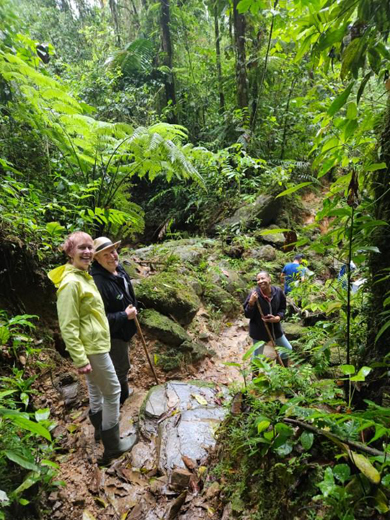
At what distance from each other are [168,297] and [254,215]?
190 inches

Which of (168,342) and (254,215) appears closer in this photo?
(168,342)

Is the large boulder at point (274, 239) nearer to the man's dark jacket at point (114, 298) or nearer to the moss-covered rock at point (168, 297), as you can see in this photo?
the moss-covered rock at point (168, 297)

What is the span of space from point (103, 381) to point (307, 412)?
2.00 metres

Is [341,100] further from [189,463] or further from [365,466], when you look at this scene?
[189,463]

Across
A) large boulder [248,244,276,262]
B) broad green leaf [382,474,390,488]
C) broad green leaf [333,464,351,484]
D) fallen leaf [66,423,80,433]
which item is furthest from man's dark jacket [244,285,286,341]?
large boulder [248,244,276,262]

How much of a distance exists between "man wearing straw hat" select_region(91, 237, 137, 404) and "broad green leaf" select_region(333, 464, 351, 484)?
246cm

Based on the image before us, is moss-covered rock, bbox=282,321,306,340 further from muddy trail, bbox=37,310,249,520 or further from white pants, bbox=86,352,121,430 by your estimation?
white pants, bbox=86,352,121,430

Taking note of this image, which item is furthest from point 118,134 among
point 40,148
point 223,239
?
point 223,239

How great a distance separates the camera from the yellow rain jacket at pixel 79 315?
8.67 feet

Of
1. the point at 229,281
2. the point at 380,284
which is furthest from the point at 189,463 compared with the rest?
the point at 229,281

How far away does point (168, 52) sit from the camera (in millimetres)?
11070

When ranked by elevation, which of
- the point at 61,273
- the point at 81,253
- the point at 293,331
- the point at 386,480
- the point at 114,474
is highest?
the point at 81,253

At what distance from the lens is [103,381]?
293 cm

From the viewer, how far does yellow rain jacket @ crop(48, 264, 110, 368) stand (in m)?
2.64
